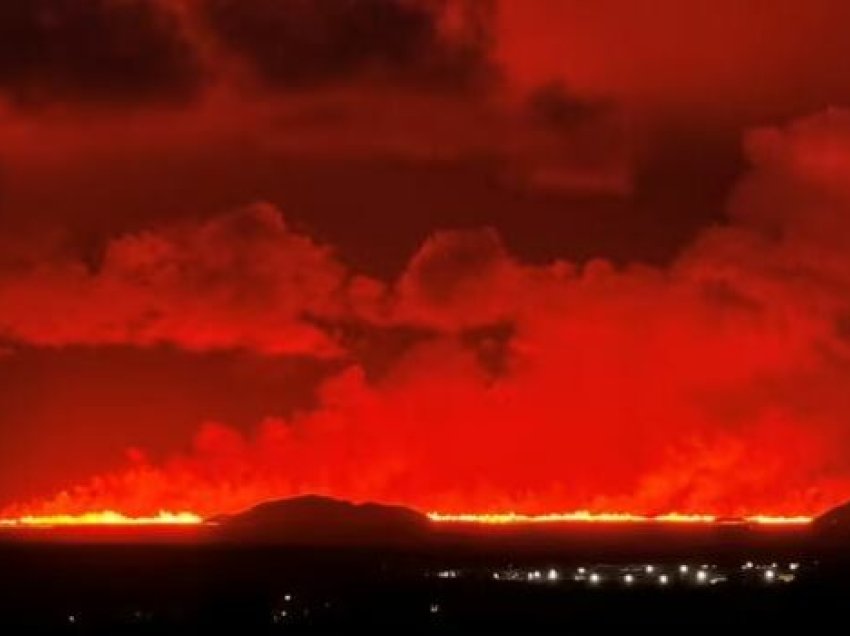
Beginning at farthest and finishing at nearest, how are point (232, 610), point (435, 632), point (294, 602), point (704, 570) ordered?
1. point (704, 570)
2. point (294, 602)
3. point (232, 610)
4. point (435, 632)

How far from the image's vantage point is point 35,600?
127688 mm

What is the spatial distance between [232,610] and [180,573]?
3016 inches

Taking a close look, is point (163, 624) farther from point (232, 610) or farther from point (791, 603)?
point (791, 603)

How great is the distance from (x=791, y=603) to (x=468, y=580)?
39376 mm

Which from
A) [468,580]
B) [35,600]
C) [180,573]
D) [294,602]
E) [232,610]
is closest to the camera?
[232,610]

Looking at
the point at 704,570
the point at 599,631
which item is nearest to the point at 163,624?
the point at 599,631

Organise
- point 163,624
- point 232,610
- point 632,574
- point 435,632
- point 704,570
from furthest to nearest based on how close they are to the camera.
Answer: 1. point 704,570
2. point 632,574
3. point 232,610
4. point 163,624
5. point 435,632

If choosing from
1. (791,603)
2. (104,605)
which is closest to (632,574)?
(791,603)

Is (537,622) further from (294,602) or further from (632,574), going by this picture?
(632,574)

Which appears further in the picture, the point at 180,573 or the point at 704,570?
the point at 180,573

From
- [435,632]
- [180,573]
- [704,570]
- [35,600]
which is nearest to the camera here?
[435,632]

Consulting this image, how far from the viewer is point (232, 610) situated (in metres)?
108

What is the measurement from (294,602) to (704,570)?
213ft

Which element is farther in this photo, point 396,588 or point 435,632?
point 396,588
